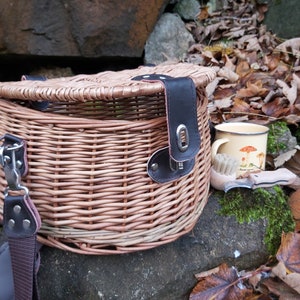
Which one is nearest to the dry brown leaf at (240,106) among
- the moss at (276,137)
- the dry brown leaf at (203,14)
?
the moss at (276,137)

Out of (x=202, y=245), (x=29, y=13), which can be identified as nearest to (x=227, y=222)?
(x=202, y=245)

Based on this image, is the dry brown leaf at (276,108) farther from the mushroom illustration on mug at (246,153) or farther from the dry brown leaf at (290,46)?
the dry brown leaf at (290,46)

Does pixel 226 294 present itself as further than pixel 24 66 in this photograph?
No

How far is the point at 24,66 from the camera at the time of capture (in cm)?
190

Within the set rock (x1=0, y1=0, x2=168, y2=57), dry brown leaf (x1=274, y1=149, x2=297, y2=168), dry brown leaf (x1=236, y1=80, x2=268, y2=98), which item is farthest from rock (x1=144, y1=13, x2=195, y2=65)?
dry brown leaf (x1=274, y1=149, x2=297, y2=168)

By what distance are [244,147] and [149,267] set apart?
1.14ft

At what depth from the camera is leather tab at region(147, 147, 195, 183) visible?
63 cm

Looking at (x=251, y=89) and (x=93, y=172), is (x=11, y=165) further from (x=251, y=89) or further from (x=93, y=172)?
(x=251, y=89)

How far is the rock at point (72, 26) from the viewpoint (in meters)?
1.63

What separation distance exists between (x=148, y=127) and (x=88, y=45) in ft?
4.20

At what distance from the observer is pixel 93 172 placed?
604mm

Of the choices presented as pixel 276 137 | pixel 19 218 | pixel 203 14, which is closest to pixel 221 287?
pixel 19 218

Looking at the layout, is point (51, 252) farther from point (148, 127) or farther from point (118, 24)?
point (118, 24)

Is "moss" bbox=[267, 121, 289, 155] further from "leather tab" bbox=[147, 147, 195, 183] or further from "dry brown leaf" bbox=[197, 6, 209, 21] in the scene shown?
"dry brown leaf" bbox=[197, 6, 209, 21]
